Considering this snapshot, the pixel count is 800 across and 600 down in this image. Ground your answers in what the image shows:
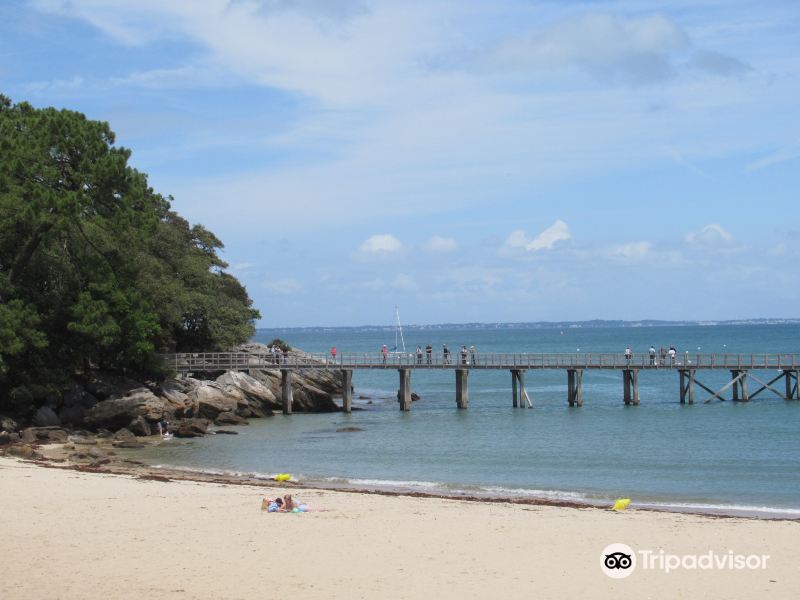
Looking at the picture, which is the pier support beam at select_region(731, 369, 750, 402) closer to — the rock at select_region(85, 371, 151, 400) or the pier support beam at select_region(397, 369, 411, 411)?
the pier support beam at select_region(397, 369, 411, 411)

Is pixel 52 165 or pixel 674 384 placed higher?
pixel 52 165

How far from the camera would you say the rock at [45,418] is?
3675 cm

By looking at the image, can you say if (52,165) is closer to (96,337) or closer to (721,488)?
(96,337)

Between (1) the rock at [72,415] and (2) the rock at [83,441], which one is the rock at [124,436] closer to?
(2) the rock at [83,441]

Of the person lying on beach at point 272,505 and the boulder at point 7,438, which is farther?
the boulder at point 7,438

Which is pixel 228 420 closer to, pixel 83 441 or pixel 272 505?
pixel 83 441

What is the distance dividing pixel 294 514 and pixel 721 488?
A: 13.3 m

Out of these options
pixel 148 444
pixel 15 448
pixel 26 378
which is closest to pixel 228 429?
pixel 148 444

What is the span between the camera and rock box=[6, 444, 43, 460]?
95.8 feet

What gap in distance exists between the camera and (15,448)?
99.8 ft

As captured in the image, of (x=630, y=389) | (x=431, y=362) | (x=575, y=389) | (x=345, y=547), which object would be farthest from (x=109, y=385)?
(x=630, y=389)

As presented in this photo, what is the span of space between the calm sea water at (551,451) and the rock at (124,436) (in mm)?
1664

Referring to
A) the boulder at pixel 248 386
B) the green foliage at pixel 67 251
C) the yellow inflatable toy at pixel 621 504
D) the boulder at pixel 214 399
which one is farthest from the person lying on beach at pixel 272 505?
the boulder at pixel 248 386

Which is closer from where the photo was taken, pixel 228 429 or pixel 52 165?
pixel 52 165
